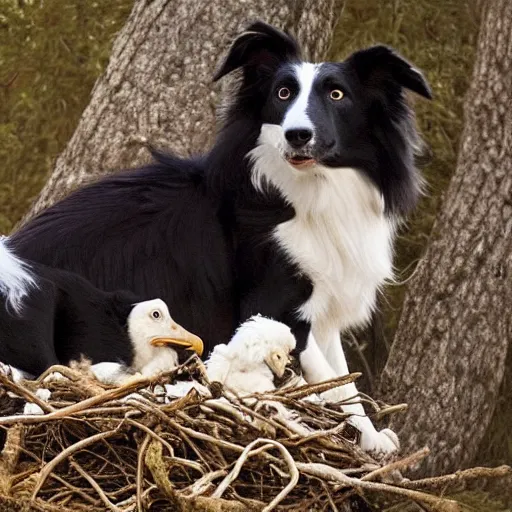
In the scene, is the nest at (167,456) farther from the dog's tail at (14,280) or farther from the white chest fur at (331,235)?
the white chest fur at (331,235)

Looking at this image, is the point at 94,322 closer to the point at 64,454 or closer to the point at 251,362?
the point at 251,362

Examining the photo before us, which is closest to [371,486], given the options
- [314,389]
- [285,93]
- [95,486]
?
[314,389]

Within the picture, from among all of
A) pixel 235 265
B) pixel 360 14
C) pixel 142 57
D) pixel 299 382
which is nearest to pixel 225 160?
pixel 235 265

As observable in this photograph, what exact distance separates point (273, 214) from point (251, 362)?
888mm

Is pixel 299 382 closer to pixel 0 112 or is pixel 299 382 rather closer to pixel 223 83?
pixel 223 83

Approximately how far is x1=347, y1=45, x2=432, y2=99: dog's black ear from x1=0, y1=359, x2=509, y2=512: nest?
1733mm

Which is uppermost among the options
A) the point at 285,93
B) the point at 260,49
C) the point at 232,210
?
the point at 260,49

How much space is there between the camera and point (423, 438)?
288 inches

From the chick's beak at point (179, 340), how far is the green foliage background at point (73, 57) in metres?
4.40

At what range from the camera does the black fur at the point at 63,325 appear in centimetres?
520

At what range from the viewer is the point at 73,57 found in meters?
10.6

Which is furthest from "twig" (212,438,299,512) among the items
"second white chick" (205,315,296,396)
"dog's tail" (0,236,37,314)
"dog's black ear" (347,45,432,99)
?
"dog's black ear" (347,45,432,99)

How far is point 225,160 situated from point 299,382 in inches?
44.9

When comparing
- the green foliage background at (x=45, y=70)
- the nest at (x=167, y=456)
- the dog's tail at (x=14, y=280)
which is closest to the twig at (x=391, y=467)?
the nest at (x=167, y=456)
